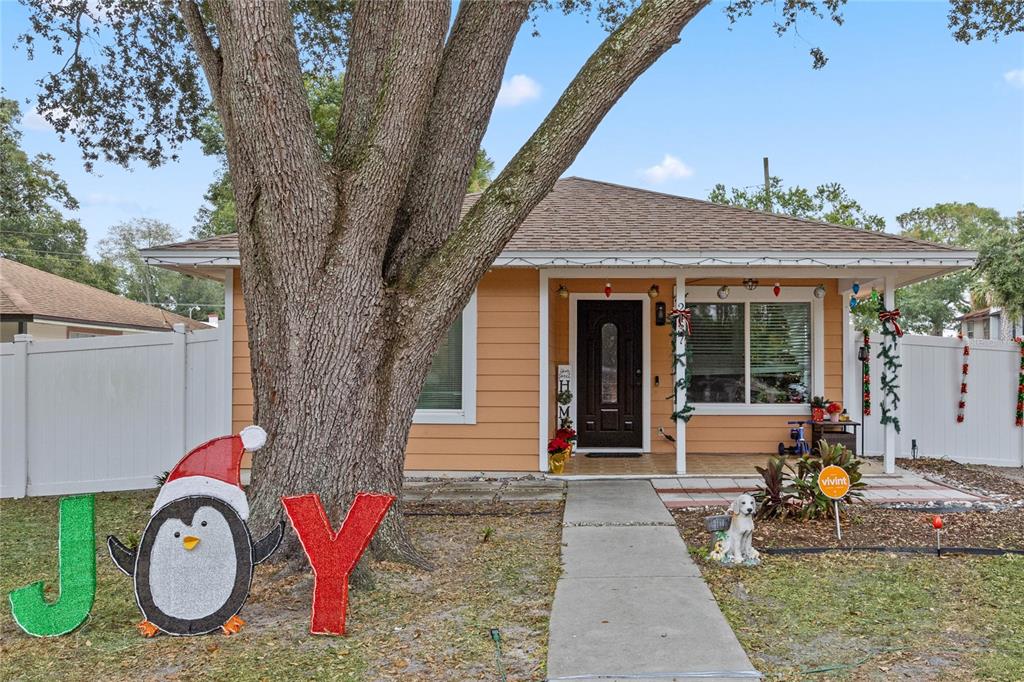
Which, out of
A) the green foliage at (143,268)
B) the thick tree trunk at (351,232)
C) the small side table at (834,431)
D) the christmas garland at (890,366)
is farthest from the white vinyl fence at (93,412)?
the green foliage at (143,268)

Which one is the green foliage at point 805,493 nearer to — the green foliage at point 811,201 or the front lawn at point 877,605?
the front lawn at point 877,605

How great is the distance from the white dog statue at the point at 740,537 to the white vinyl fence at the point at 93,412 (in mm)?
5738

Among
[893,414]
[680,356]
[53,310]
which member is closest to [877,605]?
[680,356]

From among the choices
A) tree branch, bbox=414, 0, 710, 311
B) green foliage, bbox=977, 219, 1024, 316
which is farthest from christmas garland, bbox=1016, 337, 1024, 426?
green foliage, bbox=977, 219, 1024, 316

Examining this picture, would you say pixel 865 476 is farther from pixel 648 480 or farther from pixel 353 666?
pixel 353 666

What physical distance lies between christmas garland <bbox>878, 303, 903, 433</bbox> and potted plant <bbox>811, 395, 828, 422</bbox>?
3.04ft

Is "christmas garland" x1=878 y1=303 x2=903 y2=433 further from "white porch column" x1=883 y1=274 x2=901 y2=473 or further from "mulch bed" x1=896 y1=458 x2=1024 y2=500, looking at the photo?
"mulch bed" x1=896 y1=458 x2=1024 y2=500

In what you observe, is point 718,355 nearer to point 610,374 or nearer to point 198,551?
point 610,374

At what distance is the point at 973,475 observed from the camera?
8.15m

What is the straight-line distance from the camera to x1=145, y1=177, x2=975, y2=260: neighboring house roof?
7.70 m

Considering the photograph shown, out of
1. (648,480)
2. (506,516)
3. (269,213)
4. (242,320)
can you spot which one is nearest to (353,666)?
(269,213)

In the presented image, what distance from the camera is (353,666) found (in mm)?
3217

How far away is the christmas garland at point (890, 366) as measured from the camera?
313 inches

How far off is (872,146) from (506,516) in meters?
18.0
